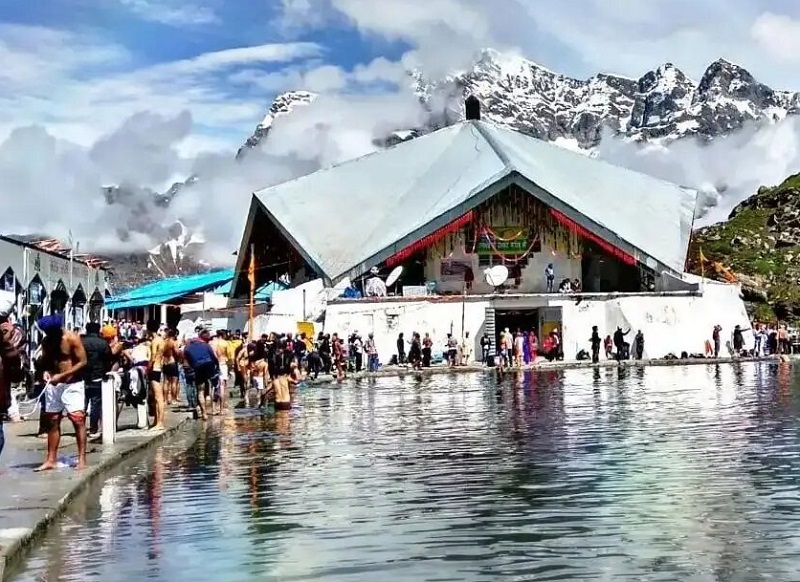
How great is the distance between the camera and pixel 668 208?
5400 cm

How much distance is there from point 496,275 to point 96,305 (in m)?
18.0

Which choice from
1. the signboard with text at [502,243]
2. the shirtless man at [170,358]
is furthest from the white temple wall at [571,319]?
the shirtless man at [170,358]

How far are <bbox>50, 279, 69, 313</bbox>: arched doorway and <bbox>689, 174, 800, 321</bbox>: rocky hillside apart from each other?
3243 centimetres

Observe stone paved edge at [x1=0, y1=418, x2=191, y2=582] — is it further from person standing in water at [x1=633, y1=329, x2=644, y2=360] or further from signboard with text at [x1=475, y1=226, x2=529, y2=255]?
signboard with text at [x1=475, y1=226, x2=529, y2=255]

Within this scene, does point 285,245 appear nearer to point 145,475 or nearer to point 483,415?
point 483,415

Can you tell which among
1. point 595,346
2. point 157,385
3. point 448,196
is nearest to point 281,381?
point 157,385

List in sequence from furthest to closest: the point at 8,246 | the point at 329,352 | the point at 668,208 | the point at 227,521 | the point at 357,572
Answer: the point at 668,208
the point at 329,352
the point at 8,246
the point at 227,521
the point at 357,572

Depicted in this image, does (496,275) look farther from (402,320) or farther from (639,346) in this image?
(639,346)

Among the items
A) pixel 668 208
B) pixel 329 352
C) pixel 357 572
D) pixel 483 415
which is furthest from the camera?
pixel 668 208

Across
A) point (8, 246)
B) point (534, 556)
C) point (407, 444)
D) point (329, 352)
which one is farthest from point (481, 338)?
point (534, 556)

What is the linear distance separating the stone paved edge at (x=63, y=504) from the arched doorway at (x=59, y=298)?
10150mm

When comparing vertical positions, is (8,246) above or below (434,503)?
above

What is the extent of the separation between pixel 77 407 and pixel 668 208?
4379 cm

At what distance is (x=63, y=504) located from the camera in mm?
10586
